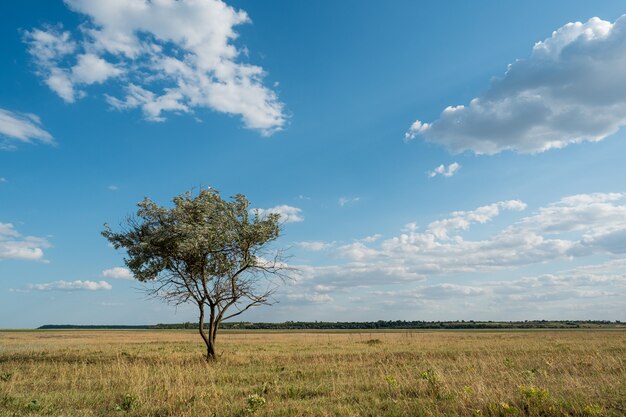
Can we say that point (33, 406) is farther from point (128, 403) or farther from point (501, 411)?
point (501, 411)

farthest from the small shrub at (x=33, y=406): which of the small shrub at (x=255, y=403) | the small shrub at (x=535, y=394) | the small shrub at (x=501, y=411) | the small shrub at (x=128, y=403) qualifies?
the small shrub at (x=535, y=394)

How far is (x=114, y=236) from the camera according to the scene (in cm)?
2592

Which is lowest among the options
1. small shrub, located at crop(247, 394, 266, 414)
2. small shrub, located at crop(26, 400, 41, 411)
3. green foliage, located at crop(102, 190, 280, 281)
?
Result: small shrub, located at crop(26, 400, 41, 411)

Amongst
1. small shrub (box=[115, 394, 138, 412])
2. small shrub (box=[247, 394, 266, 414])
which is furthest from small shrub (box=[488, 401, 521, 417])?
small shrub (box=[115, 394, 138, 412])

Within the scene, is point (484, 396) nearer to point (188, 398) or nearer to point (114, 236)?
point (188, 398)

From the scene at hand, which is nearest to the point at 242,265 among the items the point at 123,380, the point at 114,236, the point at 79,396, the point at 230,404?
the point at 114,236

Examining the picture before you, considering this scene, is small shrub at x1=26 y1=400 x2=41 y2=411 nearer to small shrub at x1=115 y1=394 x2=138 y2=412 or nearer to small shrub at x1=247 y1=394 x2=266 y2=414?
small shrub at x1=115 y1=394 x2=138 y2=412

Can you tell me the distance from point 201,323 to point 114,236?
25.4 ft

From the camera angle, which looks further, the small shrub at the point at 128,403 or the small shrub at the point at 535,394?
the small shrub at the point at 128,403

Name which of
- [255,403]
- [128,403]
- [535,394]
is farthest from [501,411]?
[128,403]

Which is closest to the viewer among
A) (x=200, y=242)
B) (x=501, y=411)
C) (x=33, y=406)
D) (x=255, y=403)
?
(x=501, y=411)

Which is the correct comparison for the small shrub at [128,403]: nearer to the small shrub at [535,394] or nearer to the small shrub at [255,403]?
the small shrub at [255,403]

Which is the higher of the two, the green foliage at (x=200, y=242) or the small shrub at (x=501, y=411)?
the green foliage at (x=200, y=242)

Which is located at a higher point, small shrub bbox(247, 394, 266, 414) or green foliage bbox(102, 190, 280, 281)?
green foliage bbox(102, 190, 280, 281)
